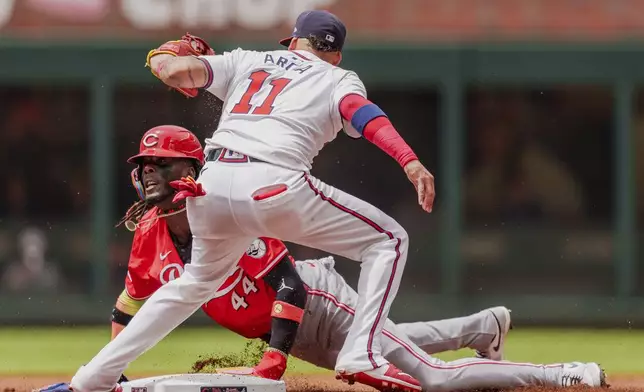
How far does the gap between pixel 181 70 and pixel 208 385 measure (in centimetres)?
126

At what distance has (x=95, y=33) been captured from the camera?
11883 mm

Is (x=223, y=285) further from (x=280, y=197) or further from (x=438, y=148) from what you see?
(x=438, y=148)

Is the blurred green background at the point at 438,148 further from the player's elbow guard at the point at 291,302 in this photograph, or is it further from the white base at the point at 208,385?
the white base at the point at 208,385

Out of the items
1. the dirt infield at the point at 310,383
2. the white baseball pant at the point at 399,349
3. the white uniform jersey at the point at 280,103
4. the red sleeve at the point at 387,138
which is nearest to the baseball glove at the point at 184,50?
the white uniform jersey at the point at 280,103

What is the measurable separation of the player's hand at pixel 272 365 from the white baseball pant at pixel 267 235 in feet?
1.22

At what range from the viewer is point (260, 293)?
5562mm

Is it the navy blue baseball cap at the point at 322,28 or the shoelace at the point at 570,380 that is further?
the shoelace at the point at 570,380

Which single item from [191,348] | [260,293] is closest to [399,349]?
[260,293]

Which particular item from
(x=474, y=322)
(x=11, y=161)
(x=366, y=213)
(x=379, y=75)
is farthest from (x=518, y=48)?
(x=366, y=213)

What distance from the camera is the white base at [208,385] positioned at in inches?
192

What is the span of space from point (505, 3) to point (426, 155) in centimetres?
165

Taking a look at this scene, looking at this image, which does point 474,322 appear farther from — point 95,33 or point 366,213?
point 95,33

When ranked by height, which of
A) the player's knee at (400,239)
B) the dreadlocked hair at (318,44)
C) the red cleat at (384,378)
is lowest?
the red cleat at (384,378)

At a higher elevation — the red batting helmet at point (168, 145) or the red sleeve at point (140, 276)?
the red batting helmet at point (168, 145)
